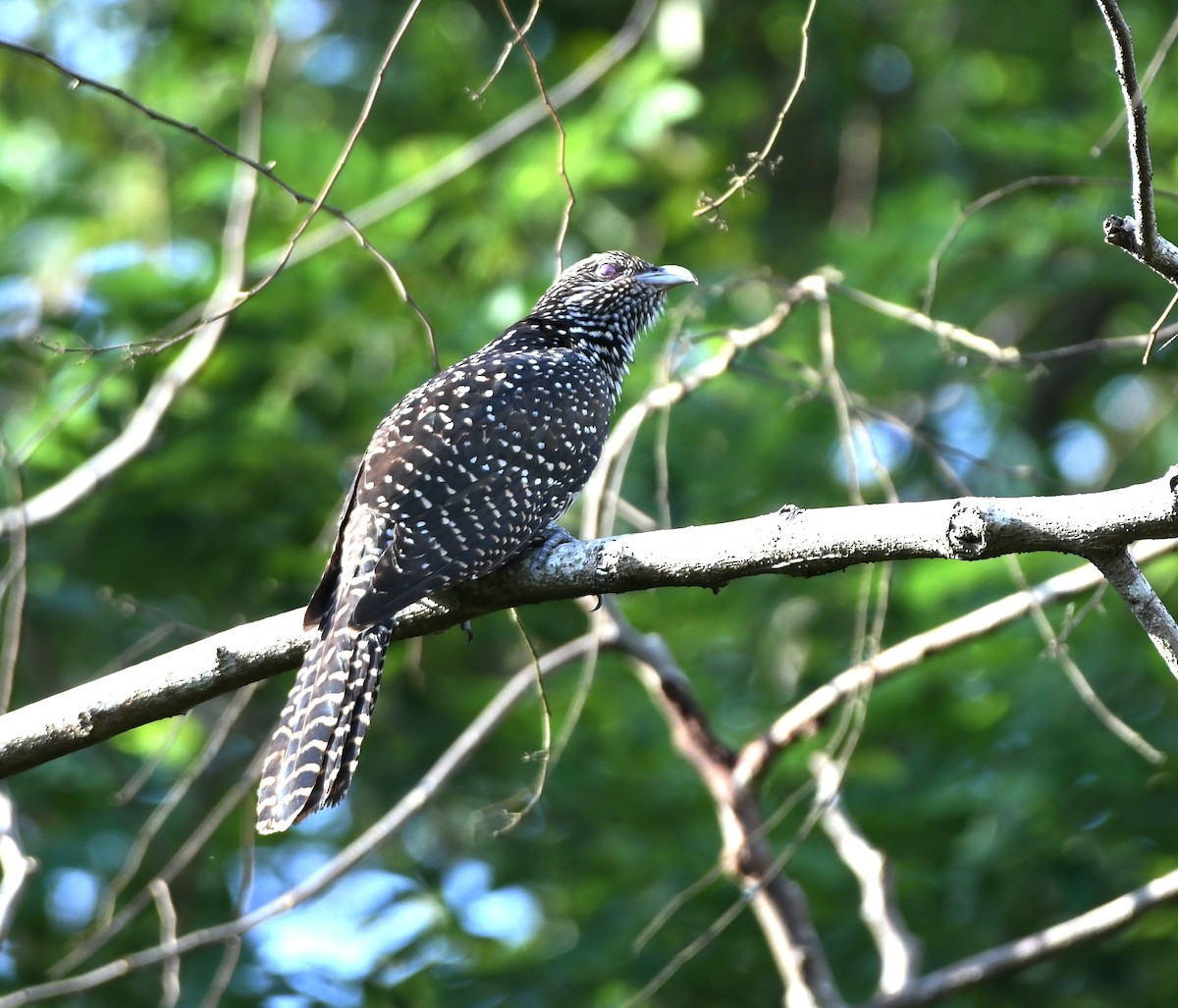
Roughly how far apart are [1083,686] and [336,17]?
8024 millimetres

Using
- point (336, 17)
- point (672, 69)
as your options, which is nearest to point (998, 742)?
point (672, 69)

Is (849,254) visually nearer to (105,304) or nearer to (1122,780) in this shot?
(1122,780)

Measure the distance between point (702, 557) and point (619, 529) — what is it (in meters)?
4.38

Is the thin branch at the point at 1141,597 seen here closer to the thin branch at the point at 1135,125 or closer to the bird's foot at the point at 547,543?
the thin branch at the point at 1135,125

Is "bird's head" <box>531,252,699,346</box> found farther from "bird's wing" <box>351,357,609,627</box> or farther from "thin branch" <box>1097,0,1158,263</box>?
"thin branch" <box>1097,0,1158,263</box>

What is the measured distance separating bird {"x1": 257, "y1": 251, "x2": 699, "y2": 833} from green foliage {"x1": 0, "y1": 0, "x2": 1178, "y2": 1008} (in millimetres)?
387

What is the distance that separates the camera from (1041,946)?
457cm

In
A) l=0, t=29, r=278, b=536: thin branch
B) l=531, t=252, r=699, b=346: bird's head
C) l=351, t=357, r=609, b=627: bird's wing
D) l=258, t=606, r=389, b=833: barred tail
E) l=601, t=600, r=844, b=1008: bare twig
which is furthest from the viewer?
l=0, t=29, r=278, b=536: thin branch

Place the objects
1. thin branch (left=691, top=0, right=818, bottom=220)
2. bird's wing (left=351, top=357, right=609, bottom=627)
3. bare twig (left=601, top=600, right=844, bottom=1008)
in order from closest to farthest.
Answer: thin branch (left=691, top=0, right=818, bottom=220), bird's wing (left=351, top=357, right=609, bottom=627), bare twig (left=601, top=600, right=844, bottom=1008)

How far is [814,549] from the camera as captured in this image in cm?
296

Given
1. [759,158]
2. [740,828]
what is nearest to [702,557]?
[759,158]

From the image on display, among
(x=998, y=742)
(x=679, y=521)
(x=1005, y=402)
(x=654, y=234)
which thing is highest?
(x=654, y=234)

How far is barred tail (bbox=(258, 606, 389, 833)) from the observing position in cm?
355

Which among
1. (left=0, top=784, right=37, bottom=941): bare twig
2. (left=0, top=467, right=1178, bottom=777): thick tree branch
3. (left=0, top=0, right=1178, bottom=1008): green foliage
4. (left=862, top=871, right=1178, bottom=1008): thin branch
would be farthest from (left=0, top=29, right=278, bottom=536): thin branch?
(left=862, top=871, right=1178, bottom=1008): thin branch
